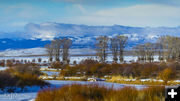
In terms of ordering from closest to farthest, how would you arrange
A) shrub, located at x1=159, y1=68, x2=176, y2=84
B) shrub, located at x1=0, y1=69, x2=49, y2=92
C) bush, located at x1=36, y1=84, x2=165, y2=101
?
bush, located at x1=36, y1=84, x2=165, y2=101 → shrub, located at x1=0, y1=69, x2=49, y2=92 → shrub, located at x1=159, y1=68, x2=176, y2=84

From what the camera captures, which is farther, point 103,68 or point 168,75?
point 103,68

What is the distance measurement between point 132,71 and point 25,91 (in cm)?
1382

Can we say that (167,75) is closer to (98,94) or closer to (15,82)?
(15,82)

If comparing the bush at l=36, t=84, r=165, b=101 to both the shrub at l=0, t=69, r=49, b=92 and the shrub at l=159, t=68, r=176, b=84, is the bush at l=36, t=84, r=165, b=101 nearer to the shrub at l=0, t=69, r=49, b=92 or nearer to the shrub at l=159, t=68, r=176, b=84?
the shrub at l=0, t=69, r=49, b=92

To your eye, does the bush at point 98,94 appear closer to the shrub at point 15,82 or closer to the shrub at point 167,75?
the shrub at point 15,82

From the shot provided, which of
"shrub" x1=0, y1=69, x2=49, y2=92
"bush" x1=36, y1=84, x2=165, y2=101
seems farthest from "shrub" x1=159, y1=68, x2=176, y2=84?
"bush" x1=36, y1=84, x2=165, y2=101

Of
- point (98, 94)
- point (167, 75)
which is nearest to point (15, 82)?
point (98, 94)

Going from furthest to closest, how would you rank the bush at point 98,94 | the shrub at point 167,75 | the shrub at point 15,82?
the shrub at point 167,75
the shrub at point 15,82
the bush at point 98,94

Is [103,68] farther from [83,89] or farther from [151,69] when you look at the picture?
[83,89]

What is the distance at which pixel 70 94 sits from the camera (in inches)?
354

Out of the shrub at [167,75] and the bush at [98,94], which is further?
the shrub at [167,75]

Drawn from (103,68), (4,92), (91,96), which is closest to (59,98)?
(91,96)

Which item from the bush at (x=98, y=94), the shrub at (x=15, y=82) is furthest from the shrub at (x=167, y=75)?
the bush at (x=98, y=94)

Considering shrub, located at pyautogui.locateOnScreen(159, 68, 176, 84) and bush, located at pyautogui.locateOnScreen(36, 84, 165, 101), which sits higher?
bush, located at pyautogui.locateOnScreen(36, 84, 165, 101)
